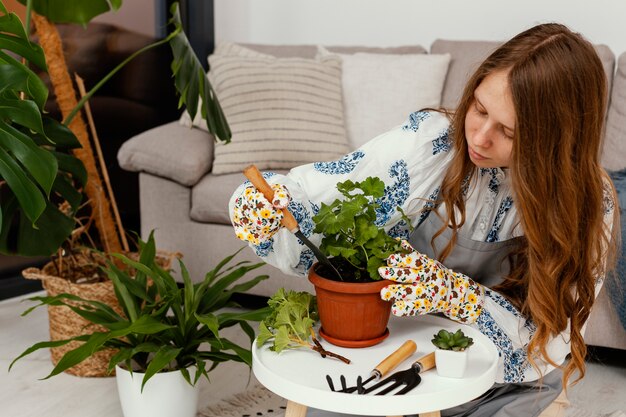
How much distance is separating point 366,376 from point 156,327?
0.78m

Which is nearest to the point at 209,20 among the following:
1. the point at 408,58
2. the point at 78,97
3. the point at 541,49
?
the point at 78,97

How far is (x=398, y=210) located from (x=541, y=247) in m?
0.26

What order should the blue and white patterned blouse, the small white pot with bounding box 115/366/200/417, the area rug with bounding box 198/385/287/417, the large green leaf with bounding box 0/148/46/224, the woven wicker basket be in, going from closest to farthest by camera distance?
the blue and white patterned blouse
the large green leaf with bounding box 0/148/46/224
the small white pot with bounding box 115/366/200/417
the area rug with bounding box 198/385/287/417
the woven wicker basket

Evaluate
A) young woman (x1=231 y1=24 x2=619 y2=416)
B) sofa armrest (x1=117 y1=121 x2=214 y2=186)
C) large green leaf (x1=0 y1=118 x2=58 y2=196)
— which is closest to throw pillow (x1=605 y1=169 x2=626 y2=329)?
young woman (x1=231 y1=24 x2=619 y2=416)

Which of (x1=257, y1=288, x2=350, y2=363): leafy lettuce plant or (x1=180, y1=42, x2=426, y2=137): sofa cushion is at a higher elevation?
(x1=180, y1=42, x2=426, y2=137): sofa cushion

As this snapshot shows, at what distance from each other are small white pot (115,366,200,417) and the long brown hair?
0.90 m

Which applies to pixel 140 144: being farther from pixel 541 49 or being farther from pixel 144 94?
pixel 541 49

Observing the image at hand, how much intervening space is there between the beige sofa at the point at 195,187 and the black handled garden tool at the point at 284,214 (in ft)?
4.15

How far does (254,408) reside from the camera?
212 cm

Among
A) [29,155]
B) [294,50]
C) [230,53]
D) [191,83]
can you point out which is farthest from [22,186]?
[294,50]

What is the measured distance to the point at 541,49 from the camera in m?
1.30

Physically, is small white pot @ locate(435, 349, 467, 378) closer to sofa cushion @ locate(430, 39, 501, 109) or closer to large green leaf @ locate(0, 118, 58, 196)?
large green leaf @ locate(0, 118, 58, 196)

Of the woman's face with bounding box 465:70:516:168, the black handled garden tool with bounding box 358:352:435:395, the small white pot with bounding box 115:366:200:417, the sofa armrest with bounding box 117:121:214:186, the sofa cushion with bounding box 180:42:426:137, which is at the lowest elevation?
the small white pot with bounding box 115:366:200:417

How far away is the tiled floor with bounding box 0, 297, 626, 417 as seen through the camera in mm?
2113
